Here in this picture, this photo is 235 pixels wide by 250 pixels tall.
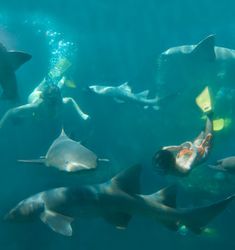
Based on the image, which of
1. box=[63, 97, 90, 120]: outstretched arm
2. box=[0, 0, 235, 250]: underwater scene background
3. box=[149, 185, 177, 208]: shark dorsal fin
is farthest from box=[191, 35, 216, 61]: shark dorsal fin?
box=[149, 185, 177, 208]: shark dorsal fin

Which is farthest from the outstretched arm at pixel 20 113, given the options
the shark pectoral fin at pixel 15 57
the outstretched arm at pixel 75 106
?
the shark pectoral fin at pixel 15 57

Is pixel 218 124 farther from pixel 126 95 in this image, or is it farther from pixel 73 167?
pixel 73 167

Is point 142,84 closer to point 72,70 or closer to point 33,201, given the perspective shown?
point 72,70

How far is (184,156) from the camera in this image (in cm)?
777

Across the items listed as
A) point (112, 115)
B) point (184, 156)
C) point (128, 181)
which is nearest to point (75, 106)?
point (112, 115)

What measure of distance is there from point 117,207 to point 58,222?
124 cm

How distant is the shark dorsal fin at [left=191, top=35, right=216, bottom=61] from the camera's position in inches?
546

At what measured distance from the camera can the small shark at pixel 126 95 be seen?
1506cm

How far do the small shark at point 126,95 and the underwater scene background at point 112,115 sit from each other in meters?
0.33

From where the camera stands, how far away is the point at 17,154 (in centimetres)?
1562

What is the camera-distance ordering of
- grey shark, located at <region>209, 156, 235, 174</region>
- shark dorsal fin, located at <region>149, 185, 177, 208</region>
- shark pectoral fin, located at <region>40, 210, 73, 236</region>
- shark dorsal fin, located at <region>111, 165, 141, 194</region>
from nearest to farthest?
shark pectoral fin, located at <region>40, 210, 73, 236</region> → shark dorsal fin, located at <region>111, 165, 141, 194</region> → shark dorsal fin, located at <region>149, 185, 177, 208</region> → grey shark, located at <region>209, 156, 235, 174</region>

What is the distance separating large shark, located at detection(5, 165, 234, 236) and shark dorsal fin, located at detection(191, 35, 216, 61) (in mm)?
7086

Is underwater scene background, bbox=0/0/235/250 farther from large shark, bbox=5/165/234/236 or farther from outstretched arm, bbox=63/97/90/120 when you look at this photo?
large shark, bbox=5/165/234/236

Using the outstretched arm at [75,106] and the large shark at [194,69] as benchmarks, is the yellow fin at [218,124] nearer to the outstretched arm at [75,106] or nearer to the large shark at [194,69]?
the large shark at [194,69]
